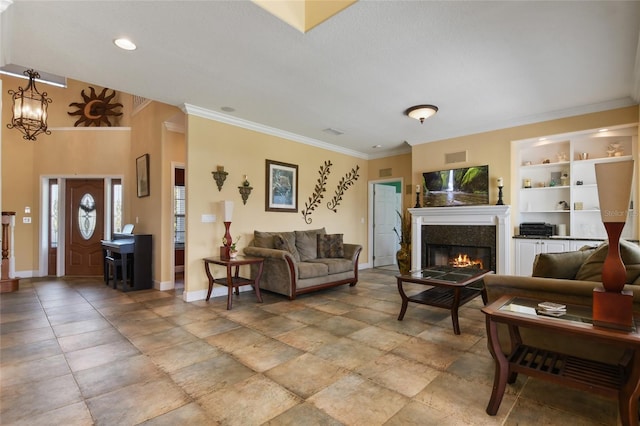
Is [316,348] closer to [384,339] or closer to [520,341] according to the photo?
[384,339]

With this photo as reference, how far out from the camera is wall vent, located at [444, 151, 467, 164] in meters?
5.71

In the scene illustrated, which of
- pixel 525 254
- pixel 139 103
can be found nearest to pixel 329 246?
pixel 525 254

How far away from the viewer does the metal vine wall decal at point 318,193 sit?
20.6 ft

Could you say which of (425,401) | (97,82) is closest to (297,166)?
(97,82)

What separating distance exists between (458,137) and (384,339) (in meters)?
4.30

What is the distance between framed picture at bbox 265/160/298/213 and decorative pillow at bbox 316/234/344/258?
2.81ft

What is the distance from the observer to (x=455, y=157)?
229 inches

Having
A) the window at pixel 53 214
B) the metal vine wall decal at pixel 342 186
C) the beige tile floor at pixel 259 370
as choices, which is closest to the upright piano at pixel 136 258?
the beige tile floor at pixel 259 370

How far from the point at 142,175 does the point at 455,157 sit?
5911 mm

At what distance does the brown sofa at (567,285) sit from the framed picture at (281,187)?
3.89m

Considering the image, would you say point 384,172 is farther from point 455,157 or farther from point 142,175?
point 142,175

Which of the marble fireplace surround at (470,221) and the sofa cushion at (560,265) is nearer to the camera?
the sofa cushion at (560,265)

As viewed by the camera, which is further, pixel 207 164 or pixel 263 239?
pixel 263 239

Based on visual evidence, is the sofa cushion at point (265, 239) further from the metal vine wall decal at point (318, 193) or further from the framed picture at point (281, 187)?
the metal vine wall decal at point (318, 193)
